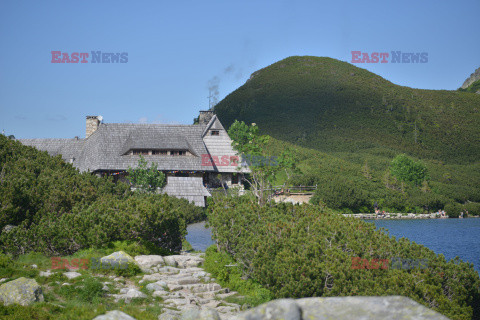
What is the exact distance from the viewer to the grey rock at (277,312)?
4621 millimetres

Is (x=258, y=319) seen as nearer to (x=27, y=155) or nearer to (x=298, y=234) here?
(x=298, y=234)

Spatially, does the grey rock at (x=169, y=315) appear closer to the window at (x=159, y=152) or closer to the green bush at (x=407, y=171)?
the window at (x=159, y=152)

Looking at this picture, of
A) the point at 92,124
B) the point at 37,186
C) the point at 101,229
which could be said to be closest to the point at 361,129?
the point at 92,124

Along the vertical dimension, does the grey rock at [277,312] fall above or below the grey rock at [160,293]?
above

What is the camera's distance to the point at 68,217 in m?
17.7

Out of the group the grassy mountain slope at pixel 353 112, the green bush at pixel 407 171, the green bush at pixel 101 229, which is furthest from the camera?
the grassy mountain slope at pixel 353 112

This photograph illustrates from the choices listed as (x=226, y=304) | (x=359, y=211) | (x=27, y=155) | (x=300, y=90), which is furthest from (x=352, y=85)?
(x=226, y=304)

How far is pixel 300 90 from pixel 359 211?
87587mm

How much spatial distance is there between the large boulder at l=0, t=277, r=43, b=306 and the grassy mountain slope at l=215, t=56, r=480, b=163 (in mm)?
89955

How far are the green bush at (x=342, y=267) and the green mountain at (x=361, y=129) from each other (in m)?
41.1

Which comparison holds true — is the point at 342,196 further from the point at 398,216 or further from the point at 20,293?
the point at 20,293

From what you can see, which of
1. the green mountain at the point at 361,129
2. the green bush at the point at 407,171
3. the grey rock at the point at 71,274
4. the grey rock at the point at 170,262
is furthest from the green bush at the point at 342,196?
the grey rock at the point at 71,274

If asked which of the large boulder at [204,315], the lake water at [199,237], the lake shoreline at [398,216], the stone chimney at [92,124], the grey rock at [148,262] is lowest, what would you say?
the lake shoreline at [398,216]

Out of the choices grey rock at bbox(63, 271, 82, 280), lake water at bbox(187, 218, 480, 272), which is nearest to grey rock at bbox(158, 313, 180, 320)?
grey rock at bbox(63, 271, 82, 280)
